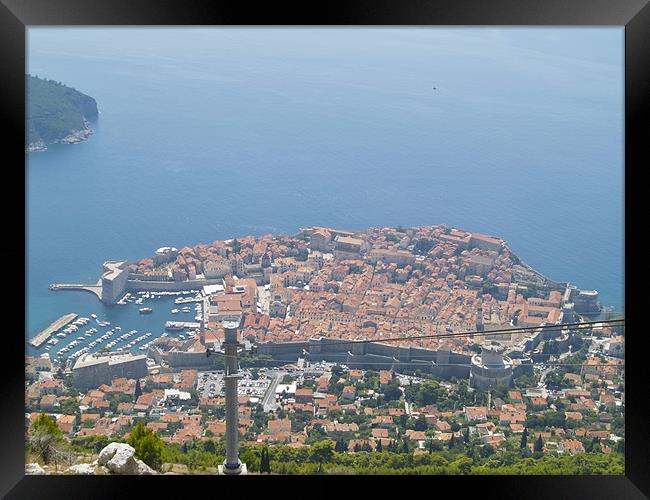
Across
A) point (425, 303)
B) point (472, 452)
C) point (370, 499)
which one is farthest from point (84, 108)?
point (370, 499)

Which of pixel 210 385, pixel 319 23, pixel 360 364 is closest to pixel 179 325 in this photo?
pixel 210 385

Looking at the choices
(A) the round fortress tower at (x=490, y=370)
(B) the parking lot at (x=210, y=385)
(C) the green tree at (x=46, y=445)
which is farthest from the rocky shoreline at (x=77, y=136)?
(C) the green tree at (x=46, y=445)

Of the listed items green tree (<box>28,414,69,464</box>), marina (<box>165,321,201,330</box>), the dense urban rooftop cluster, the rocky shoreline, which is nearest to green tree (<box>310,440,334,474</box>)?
the dense urban rooftop cluster

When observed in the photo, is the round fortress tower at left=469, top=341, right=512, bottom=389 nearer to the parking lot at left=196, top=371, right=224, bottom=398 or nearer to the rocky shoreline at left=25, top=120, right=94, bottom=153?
the parking lot at left=196, top=371, right=224, bottom=398

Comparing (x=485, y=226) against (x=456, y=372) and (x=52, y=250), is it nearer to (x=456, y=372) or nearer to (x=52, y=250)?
(x=456, y=372)

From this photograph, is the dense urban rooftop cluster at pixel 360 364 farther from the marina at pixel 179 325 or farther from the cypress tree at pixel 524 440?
the marina at pixel 179 325

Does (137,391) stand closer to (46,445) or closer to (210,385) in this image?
(210,385)
